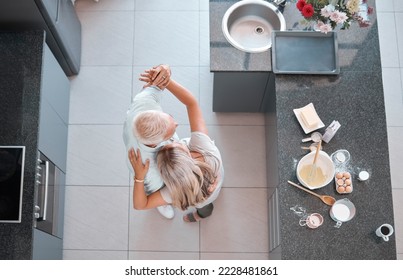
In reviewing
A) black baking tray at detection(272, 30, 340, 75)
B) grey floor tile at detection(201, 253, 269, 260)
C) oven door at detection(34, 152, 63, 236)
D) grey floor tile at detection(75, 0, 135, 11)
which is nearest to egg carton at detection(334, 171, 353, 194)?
black baking tray at detection(272, 30, 340, 75)

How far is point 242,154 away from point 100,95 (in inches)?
42.3

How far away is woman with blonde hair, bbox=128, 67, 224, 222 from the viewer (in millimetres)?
2217

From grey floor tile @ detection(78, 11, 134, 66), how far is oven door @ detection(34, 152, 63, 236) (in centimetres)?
91

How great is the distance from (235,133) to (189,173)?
1.21 m

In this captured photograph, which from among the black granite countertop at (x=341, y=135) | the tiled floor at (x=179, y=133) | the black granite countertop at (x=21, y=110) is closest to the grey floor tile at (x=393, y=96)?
the tiled floor at (x=179, y=133)

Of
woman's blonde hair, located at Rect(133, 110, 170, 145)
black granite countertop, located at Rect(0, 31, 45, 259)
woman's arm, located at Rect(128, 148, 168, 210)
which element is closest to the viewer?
woman's blonde hair, located at Rect(133, 110, 170, 145)

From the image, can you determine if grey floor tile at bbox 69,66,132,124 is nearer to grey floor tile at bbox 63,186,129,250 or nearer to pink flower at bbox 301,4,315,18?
grey floor tile at bbox 63,186,129,250

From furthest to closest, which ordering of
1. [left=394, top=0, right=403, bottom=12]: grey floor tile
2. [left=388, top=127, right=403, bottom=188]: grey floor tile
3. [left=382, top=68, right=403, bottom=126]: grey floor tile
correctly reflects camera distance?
[left=394, top=0, right=403, bottom=12]: grey floor tile → [left=382, top=68, right=403, bottom=126]: grey floor tile → [left=388, top=127, right=403, bottom=188]: grey floor tile

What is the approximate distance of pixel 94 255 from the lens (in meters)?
3.17

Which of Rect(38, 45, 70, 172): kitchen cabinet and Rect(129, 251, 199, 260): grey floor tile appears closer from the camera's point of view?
Rect(38, 45, 70, 172): kitchen cabinet

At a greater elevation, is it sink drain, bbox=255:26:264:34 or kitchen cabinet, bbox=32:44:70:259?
sink drain, bbox=255:26:264:34

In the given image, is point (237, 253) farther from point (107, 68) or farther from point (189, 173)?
point (107, 68)

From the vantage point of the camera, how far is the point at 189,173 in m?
2.22

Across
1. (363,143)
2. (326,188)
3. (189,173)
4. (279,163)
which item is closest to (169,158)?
(189,173)
